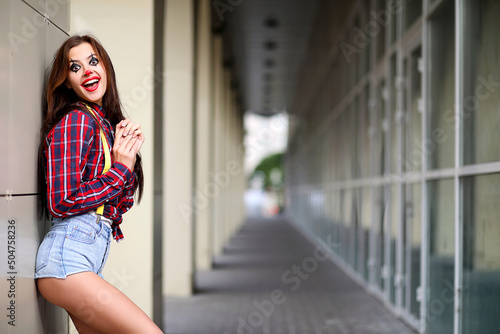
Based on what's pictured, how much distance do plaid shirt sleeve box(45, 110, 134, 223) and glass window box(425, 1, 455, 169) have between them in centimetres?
294

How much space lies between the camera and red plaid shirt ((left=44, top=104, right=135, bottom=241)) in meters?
2.13

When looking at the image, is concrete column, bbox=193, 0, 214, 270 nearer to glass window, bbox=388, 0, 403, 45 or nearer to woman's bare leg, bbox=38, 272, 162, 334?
glass window, bbox=388, 0, 403, 45

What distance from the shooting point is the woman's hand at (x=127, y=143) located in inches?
88.4

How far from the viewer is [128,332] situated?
2.14 m

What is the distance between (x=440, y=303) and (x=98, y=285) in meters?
3.39

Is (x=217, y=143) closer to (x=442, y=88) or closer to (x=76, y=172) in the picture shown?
(x=442, y=88)

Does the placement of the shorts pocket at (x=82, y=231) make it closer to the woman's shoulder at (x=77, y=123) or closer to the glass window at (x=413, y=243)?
the woman's shoulder at (x=77, y=123)

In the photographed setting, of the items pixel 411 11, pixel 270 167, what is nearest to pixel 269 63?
pixel 411 11

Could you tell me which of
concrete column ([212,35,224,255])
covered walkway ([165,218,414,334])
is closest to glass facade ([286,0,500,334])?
covered walkway ([165,218,414,334])

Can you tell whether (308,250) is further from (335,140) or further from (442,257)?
(442,257)

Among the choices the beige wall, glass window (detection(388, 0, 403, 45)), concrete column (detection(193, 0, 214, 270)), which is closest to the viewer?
the beige wall

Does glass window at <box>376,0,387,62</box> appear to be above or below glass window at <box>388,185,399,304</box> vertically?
above

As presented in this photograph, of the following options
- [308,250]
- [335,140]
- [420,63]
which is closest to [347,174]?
[335,140]

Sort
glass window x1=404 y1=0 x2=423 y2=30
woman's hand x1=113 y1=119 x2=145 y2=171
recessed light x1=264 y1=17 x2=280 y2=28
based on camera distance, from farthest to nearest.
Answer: recessed light x1=264 y1=17 x2=280 y2=28 → glass window x1=404 y1=0 x2=423 y2=30 → woman's hand x1=113 y1=119 x2=145 y2=171
